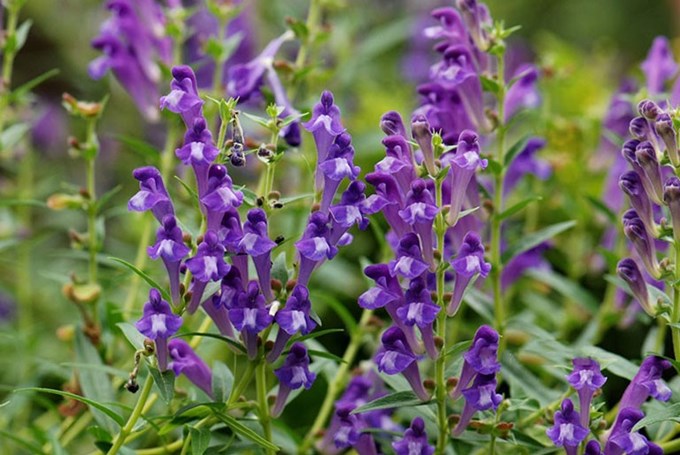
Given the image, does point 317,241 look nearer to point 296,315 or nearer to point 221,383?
point 296,315

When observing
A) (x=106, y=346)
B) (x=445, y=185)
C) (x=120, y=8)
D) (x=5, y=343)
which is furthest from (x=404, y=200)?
(x=5, y=343)

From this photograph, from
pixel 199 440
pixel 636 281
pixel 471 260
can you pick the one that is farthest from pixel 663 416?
pixel 199 440

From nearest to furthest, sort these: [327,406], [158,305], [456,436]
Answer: [158,305], [456,436], [327,406]

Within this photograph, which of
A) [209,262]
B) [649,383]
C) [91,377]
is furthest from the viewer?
[91,377]

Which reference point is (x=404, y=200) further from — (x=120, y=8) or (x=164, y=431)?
(x=120, y=8)

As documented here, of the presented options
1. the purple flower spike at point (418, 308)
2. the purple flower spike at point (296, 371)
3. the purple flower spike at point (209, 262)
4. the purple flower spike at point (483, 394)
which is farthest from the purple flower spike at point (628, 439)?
the purple flower spike at point (209, 262)

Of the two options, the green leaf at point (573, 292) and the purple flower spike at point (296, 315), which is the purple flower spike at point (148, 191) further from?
the green leaf at point (573, 292)

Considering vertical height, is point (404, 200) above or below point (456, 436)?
above

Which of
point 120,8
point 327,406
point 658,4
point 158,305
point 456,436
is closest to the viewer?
point 158,305
